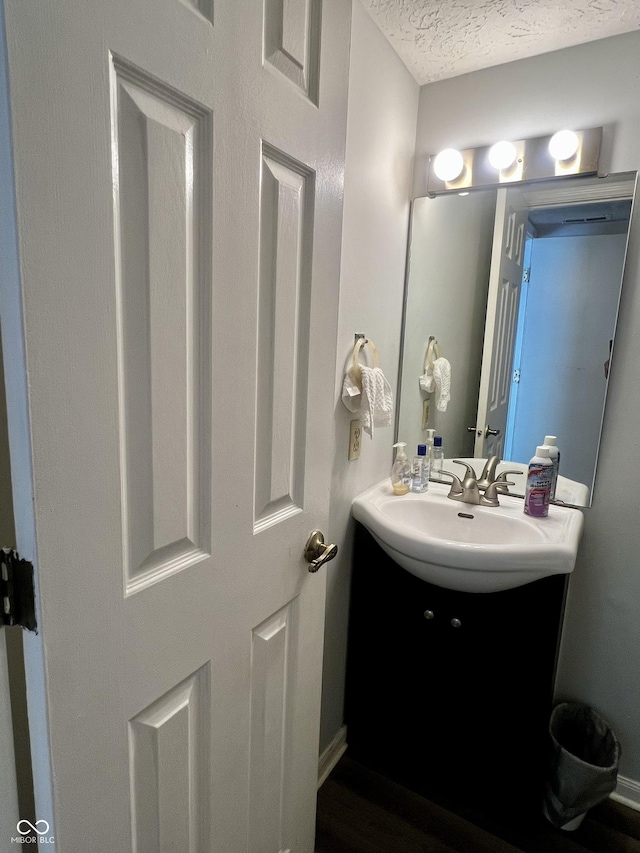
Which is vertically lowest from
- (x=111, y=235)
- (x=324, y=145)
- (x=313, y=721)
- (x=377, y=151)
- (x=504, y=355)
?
(x=313, y=721)

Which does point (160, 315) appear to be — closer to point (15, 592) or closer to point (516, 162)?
point (15, 592)

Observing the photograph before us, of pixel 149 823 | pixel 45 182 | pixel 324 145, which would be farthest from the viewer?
pixel 324 145

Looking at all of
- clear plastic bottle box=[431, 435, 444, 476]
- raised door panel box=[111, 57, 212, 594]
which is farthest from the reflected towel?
raised door panel box=[111, 57, 212, 594]

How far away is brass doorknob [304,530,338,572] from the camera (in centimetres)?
98

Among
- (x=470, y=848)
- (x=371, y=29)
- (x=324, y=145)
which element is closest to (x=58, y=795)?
(x=324, y=145)

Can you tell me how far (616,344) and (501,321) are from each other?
14.1 inches

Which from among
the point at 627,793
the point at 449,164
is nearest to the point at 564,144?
the point at 449,164

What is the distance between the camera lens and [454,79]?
1585mm

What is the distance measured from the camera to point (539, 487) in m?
1.48

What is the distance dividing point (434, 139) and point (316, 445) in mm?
1291

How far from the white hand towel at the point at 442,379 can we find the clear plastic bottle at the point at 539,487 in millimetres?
393

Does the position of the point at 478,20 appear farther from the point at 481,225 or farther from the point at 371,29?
the point at 481,225

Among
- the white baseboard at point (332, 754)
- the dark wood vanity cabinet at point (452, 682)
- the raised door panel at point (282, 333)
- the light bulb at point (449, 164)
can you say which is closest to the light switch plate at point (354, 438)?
the dark wood vanity cabinet at point (452, 682)

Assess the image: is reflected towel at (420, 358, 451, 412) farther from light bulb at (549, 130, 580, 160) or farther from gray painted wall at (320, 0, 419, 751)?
light bulb at (549, 130, 580, 160)
